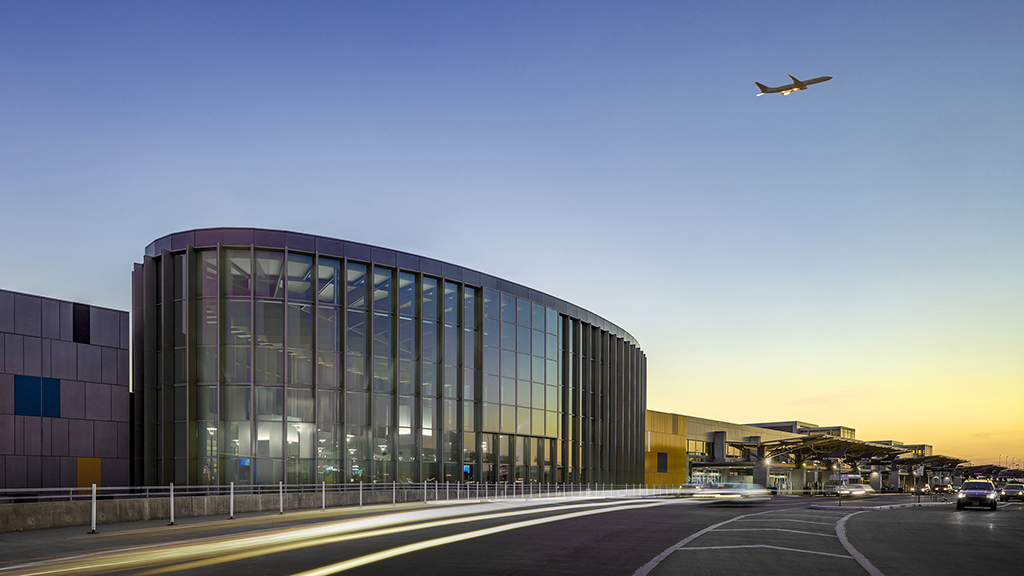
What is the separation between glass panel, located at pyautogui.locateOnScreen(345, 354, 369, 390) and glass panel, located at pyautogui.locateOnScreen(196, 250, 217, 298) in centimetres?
675

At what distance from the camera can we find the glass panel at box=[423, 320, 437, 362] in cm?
4380

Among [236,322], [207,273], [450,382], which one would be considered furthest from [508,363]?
[207,273]

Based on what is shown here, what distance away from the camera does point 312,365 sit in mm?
38938

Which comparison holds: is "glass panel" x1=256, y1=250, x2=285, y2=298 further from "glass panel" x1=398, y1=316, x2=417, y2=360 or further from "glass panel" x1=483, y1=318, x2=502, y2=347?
"glass panel" x1=483, y1=318, x2=502, y2=347

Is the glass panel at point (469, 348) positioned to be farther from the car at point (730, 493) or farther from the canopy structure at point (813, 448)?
the canopy structure at point (813, 448)

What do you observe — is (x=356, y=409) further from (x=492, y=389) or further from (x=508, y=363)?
(x=508, y=363)

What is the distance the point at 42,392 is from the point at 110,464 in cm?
452

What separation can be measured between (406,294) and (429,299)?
Answer: 1.73 metres

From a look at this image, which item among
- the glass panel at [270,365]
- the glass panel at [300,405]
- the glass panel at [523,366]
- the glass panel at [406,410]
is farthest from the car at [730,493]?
the glass panel at [270,365]

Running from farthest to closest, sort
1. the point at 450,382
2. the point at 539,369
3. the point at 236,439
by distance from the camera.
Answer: the point at 539,369, the point at 450,382, the point at 236,439

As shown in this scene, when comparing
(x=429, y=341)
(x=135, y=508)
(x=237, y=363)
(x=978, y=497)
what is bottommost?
(x=978, y=497)

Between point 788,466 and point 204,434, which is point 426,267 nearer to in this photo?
point 204,434

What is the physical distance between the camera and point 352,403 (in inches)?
1588

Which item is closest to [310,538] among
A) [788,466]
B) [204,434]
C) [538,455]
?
[204,434]
